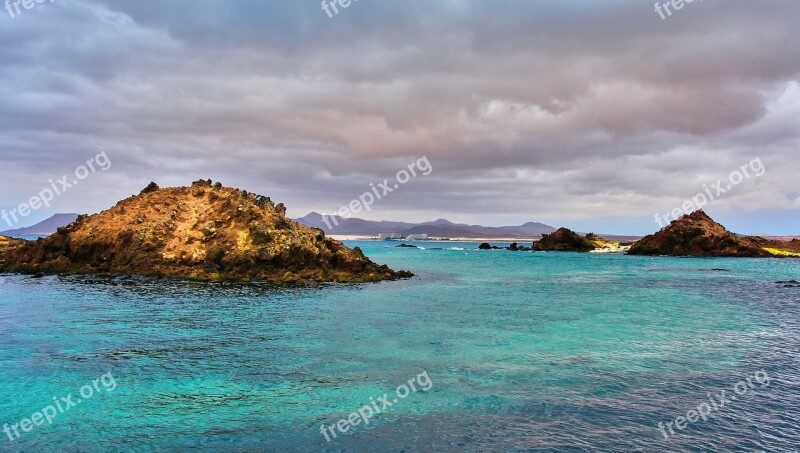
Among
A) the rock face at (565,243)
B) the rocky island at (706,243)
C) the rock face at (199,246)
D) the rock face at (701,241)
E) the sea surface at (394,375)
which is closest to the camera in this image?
the sea surface at (394,375)

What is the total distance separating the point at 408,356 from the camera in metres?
21.4

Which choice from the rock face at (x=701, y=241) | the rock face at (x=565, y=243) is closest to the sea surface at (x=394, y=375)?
the rock face at (x=701, y=241)

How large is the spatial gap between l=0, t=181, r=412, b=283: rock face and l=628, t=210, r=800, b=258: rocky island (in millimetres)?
106981

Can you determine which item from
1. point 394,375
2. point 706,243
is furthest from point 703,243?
point 394,375

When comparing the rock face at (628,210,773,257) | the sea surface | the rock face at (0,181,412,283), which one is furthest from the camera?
the rock face at (628,210,773,257)

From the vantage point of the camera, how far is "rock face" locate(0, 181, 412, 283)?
179 feet

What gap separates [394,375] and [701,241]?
141 meters

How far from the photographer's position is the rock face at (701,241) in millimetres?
130250

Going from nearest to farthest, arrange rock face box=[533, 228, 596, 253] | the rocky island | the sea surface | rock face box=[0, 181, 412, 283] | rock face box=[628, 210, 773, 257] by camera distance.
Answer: the sea surface < rock face box=[0, 181, 412, 283] < rock face box=[628, 210, 773, 257] < the rocky island < rock face box=[533, 228, 596, 253]

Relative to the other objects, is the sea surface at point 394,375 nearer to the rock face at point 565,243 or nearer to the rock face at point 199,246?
the rock face at point 199,246

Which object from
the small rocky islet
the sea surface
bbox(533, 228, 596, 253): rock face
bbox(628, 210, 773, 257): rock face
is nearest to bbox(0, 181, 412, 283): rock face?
the sea surface

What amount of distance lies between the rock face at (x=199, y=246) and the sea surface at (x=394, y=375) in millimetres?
16480

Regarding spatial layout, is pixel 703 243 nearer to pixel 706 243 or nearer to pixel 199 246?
pixel 706 243

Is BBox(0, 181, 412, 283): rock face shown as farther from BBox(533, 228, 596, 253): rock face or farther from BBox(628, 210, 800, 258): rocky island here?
BBox(533, 228, 596, 253): rock face
